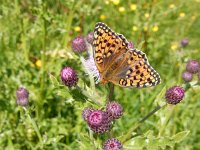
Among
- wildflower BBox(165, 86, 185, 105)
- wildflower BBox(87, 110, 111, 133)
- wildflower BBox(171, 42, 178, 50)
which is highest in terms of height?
wildflower BBox(171, 42, 178, 50)

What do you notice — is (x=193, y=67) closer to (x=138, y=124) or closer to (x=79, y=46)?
(x=138, y=124)

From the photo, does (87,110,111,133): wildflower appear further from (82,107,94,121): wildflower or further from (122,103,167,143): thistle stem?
(122,103,167,143): thistle stem

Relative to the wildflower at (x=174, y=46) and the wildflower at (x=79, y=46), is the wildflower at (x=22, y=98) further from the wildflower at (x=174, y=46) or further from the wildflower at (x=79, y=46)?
the wildflower at (x=174, y=46)

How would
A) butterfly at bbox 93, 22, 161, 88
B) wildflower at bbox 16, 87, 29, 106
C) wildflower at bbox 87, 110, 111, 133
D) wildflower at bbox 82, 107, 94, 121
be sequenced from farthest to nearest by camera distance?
wildflower at bbox 16, 87, 29, 106
butterfly at bbox 93, 22, 161, 88
wildflower at bbox 82, 107, 94, 121
wildflower at bbox 87, 110, 111, 133

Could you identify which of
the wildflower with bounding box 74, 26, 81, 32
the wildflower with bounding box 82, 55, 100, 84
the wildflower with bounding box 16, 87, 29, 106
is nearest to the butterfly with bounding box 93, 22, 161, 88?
the wildflower with bounding box 82, 55, 100, 84

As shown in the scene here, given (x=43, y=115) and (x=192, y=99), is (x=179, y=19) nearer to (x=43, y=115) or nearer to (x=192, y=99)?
(x=192, y=99)

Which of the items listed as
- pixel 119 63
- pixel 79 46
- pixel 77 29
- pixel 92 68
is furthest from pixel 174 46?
pixel 119 63

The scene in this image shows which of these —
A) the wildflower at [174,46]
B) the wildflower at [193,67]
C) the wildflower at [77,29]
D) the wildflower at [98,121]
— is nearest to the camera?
the wildflower at [98,121]

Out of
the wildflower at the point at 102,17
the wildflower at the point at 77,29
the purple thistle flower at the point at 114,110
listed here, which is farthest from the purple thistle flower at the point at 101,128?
the wildflower at the point at 102,17
